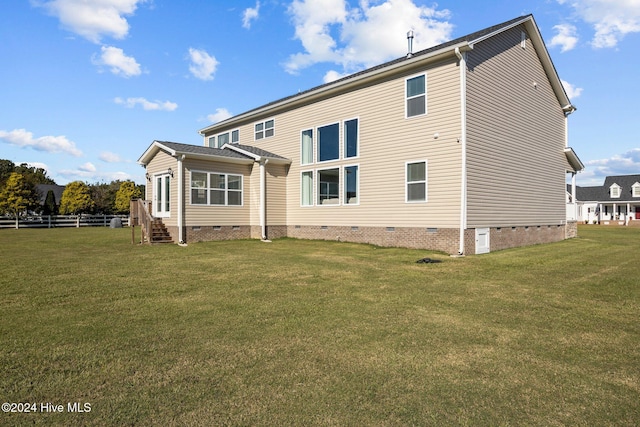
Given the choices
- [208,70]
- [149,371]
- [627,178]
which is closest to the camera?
[149,371]

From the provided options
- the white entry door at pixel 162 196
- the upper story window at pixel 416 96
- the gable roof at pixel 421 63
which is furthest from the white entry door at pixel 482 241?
the white entry door at pixel 162 196

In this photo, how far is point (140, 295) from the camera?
20.7ft

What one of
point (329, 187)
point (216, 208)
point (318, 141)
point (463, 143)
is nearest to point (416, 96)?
point (463, 143)

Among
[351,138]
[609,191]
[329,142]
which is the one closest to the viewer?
[351,138]

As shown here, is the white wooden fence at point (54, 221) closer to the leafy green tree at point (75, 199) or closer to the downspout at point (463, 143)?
the leafy green tree at point (75, 199)

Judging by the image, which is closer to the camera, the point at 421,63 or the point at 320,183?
the point at 421,63

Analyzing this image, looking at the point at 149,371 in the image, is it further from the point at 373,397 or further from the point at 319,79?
the point at 319,79

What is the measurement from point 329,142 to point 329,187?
2044mm

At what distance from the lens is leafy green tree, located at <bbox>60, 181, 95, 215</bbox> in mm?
39219

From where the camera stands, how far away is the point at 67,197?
39469mm

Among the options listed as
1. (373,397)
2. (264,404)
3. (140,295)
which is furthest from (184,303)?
(373,397)

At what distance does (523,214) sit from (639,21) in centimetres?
771

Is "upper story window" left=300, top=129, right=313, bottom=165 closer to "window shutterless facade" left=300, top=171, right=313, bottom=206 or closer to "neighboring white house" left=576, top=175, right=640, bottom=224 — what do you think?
"window shutterless facade" left=300, top=171, right=313, bottom=206

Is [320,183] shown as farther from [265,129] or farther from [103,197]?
[103,197]
